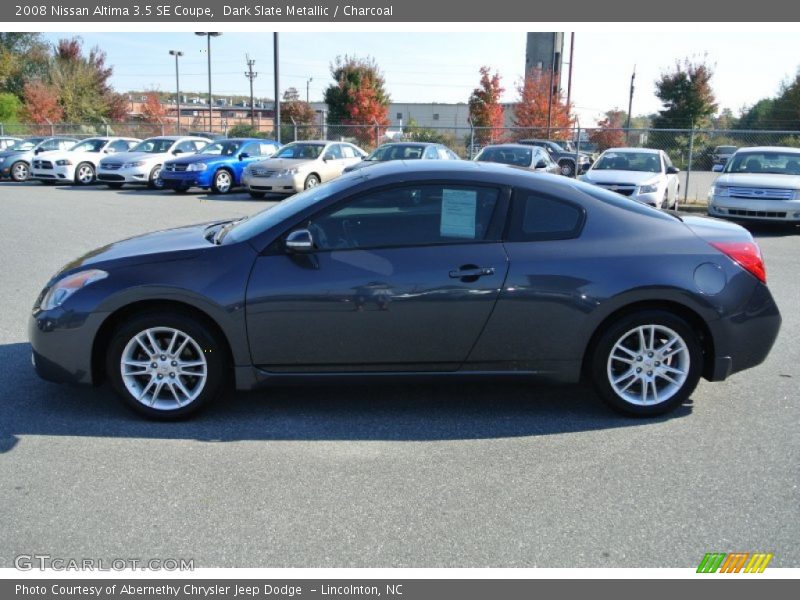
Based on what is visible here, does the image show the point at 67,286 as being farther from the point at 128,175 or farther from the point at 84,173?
the point at 84,173

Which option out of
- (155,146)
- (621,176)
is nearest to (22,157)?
(155,146)

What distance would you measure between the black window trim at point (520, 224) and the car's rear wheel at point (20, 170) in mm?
24031

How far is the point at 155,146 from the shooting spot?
22.8m

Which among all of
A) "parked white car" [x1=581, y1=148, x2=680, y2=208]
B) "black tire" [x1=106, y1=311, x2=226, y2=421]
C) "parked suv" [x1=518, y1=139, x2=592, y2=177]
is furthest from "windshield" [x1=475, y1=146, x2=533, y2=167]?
"black tire" [x1=106, y1=311, x2=226, y2=421]

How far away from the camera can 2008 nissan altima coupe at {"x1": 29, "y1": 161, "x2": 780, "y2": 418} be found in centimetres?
448

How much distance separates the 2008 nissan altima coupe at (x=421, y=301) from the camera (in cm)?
448

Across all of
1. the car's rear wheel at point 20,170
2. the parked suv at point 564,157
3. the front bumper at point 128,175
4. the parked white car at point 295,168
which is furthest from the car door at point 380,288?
the car's rear wheel at point 20,170

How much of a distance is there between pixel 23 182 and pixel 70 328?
75.2 feet

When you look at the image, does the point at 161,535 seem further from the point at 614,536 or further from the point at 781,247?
the point at 781,247

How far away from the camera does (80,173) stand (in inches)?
911

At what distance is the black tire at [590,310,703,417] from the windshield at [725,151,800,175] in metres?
11.3

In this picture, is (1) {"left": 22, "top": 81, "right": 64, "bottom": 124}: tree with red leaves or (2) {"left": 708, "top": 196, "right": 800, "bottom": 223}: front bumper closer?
(2) {"left": 708, "top": 196, "right": 800, "bottom": 223}: front bumper

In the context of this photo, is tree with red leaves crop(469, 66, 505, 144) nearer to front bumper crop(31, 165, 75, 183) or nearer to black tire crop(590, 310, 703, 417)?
front bumper crop(31, 165, 75, 183)

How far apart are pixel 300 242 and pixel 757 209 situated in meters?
11.4
